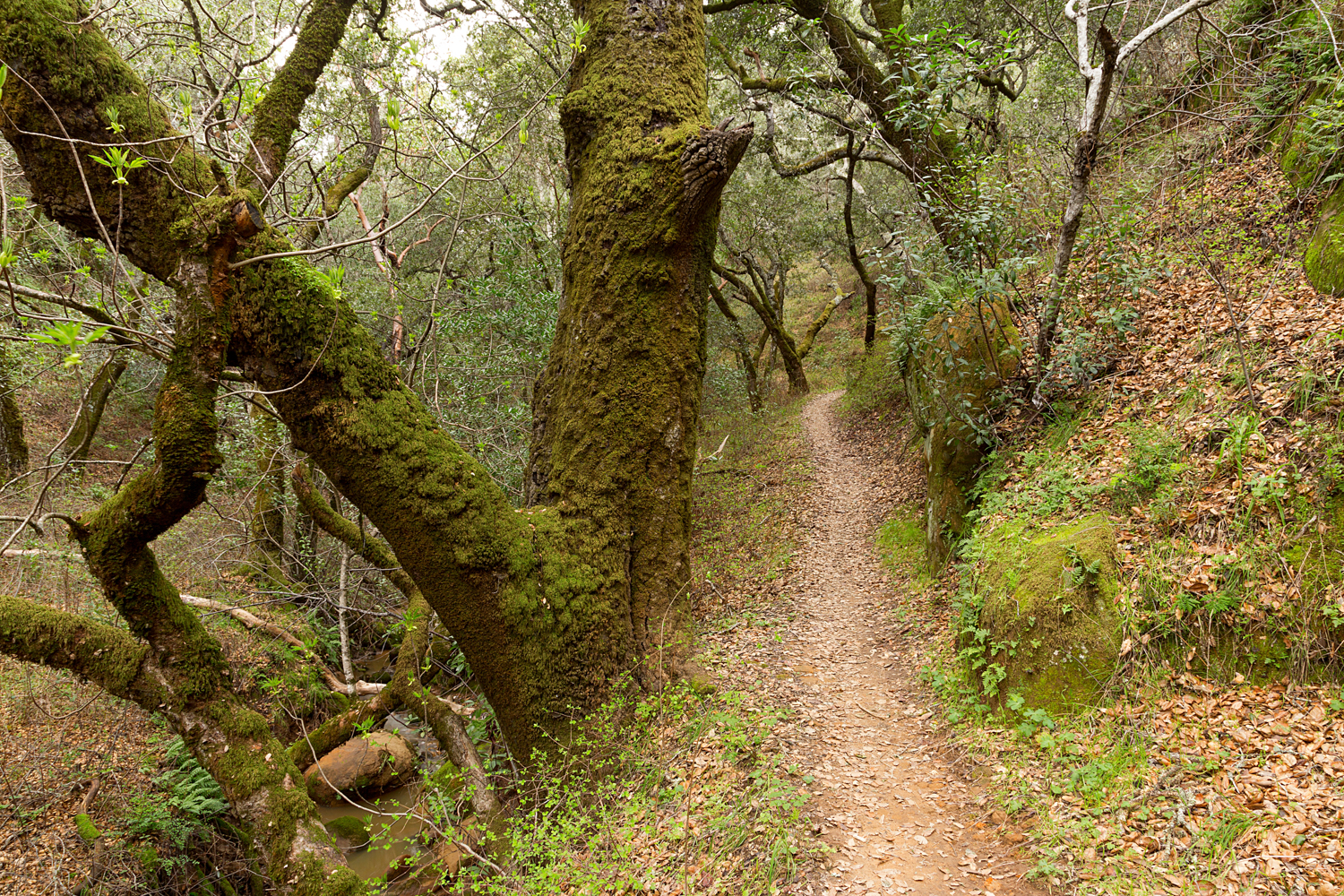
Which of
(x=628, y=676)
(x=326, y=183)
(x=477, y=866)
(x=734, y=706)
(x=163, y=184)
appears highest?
(x=326, y=183)

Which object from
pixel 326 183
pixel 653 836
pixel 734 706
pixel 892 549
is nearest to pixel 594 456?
pixel 734 706

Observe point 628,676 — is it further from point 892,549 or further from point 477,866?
point 892,549

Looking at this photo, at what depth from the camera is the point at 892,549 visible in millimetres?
7898

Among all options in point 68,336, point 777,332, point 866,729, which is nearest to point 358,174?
point 68,336

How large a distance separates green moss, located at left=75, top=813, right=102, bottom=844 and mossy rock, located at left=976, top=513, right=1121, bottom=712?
7572 mm

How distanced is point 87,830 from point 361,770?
250 centimetres

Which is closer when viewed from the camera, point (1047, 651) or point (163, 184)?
point (163, 184)

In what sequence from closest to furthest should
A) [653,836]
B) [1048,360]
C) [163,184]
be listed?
1. [163,184]
2. [653,836]
3. [1048,360]

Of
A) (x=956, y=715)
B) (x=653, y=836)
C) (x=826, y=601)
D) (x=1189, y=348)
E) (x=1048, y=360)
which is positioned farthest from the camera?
(x=826, y=601)

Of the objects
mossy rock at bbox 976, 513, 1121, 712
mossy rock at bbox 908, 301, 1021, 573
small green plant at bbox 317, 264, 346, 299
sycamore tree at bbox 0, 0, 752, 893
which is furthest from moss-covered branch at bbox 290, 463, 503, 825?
mossy rock at bbox 908, 301, 1021, 573

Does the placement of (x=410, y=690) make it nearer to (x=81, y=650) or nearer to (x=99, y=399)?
(x=81, y=650)

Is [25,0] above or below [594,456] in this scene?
above

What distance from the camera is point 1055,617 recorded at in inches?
172

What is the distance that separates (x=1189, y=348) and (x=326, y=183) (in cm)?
980
